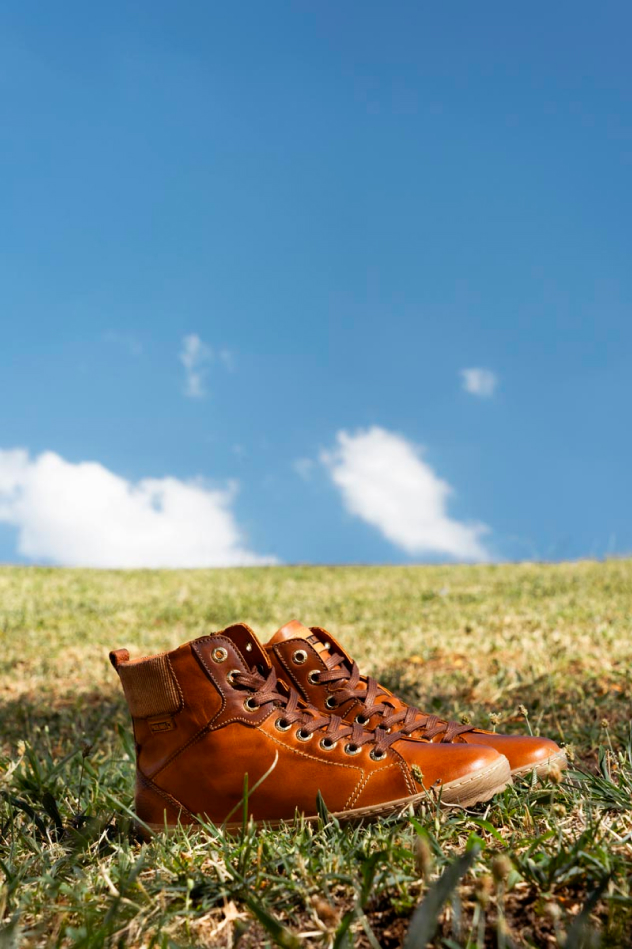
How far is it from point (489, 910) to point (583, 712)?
10.5 feet

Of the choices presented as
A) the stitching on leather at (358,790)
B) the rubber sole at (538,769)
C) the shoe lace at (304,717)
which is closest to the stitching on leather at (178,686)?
the shoe lace at (304,717)

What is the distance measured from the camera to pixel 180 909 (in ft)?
6.12

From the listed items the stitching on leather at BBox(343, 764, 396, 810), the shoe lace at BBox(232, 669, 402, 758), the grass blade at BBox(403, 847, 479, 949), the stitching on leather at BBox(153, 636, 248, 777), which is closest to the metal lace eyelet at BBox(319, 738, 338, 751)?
the shoe lace at BBox(232, 669, 402, 758)

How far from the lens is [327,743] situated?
7.95 feet

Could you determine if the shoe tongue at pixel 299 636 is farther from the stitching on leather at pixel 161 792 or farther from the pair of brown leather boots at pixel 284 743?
the stitching on leather at pixel 161 792

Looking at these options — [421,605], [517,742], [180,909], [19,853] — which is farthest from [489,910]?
[421,605]

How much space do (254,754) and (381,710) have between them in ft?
1.51

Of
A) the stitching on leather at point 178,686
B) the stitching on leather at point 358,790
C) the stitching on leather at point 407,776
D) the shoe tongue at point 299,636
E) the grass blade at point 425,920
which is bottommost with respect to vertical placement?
the grass blade at point 425,920

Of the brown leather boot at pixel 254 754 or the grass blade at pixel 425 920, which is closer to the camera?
the grass blade at pixel 425 920

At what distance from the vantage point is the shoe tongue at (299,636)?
2.67 metres

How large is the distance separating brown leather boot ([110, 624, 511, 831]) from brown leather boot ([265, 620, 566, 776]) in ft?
0.26

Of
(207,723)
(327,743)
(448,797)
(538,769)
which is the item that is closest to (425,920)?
(448,797)

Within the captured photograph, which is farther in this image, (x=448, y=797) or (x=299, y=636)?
(x=299, y=636)

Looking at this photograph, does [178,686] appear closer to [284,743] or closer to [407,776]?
[284,743]
